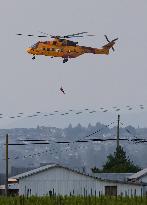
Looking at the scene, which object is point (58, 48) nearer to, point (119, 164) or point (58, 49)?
point (58, 49)

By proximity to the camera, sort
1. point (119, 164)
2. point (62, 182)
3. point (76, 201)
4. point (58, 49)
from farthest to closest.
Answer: point (119, 164), point (62, 182), point (58, 49), point (76, 201)

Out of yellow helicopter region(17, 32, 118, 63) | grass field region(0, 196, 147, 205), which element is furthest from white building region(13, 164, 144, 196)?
grass field region(0, 196, 147, 205)

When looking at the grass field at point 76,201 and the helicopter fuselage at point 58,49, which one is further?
the helicopter fuselage at point 58,49

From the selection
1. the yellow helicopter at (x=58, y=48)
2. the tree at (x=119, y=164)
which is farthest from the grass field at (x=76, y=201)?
the tree at (x=119, y=164)

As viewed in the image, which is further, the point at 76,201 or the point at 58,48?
the point at 58,48

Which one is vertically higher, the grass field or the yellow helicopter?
the yellow helicopter

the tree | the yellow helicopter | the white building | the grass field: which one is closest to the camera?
the grass field

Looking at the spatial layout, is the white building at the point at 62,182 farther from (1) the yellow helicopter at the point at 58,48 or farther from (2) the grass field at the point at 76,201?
(2) the grass field at the point at 76,201

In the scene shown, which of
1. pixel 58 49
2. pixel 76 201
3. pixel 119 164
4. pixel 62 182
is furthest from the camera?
pixel 119 164

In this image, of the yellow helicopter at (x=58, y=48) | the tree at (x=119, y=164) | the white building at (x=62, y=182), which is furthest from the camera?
the tree at (x=119, y=164)

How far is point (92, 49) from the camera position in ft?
254

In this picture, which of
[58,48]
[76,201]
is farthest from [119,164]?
[76,201]

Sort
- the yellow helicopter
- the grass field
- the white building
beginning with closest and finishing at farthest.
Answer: the grass field → the yellow helicopter → the white building

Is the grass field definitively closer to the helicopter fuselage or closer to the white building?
the helicopter fuselage
